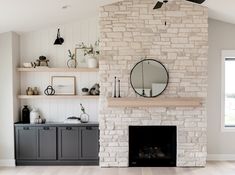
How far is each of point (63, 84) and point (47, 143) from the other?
Answer: 127 centimetres

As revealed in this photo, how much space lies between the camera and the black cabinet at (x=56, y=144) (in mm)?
5750

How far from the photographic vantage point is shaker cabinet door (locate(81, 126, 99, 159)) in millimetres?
5758

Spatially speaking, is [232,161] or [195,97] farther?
[232,161]

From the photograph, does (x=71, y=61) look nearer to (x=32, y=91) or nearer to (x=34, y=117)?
(x=32, y=91)

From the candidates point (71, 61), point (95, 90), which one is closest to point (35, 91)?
point (71, 61)

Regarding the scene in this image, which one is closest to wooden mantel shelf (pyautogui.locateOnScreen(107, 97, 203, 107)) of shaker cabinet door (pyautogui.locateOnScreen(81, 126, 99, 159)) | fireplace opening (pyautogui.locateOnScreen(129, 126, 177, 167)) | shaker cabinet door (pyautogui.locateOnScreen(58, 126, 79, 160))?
fireplace opening (pyautogui.locateOnScreen(129, 126, 177, 167))

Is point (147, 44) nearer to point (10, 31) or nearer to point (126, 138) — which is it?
point (126, 138)

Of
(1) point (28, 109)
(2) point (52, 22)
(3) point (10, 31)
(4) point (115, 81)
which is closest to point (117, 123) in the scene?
(4) point (115, 81)

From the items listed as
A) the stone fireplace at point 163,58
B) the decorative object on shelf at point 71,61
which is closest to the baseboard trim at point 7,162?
the stone fireplace at point 163,58

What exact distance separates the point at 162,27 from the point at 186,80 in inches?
45.3

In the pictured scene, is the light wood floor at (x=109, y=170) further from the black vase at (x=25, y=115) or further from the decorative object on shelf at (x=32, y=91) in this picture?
the decorative object on shelf at (x=32, y=91)

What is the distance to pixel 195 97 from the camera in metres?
5.64

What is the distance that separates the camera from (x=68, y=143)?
5.77 metres

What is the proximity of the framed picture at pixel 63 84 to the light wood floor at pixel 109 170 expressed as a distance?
5.04 ft
